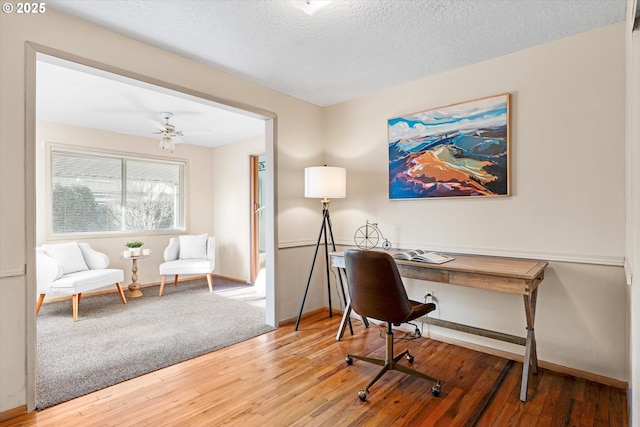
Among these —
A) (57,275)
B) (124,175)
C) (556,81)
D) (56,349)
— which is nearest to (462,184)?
(556,81)

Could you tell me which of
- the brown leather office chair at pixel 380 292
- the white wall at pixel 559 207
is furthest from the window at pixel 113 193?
the white wall at pixel 559 207

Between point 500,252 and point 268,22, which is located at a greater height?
point 268,22

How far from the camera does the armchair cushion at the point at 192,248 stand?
5.18 m

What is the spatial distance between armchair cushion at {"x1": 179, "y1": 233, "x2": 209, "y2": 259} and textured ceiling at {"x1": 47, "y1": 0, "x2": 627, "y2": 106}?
3182 mm

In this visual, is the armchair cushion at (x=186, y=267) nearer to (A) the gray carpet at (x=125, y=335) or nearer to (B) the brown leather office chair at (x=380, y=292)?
(A) the gray carpet at (x=125, y=335)

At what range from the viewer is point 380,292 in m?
2.04

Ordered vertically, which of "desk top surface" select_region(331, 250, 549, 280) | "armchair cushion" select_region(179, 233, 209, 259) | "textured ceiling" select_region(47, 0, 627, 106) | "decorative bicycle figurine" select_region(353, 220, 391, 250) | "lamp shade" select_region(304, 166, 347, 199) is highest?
"textured ceiling" select_region(47, 0, 627, 106)

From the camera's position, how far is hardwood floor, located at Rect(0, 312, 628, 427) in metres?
1.81

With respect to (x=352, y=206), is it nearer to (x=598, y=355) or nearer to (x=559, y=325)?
(x=559, y=325)

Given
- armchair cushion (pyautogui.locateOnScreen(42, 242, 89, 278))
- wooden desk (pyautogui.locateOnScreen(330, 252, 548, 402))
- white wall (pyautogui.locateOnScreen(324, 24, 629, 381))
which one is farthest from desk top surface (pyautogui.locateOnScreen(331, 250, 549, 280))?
armchair cushion (pyautogui.locateOnScreen(42, 242, 89, 278))

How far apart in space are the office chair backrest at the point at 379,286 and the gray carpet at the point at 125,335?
4.77 ft

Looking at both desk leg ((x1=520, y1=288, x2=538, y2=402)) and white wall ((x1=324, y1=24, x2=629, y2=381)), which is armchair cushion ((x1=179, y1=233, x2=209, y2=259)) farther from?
desk leg ((x1=520, y1=288, x2=538, y2=402))

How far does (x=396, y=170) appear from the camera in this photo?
125 inches

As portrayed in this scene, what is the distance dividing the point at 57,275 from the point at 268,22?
3643mm
